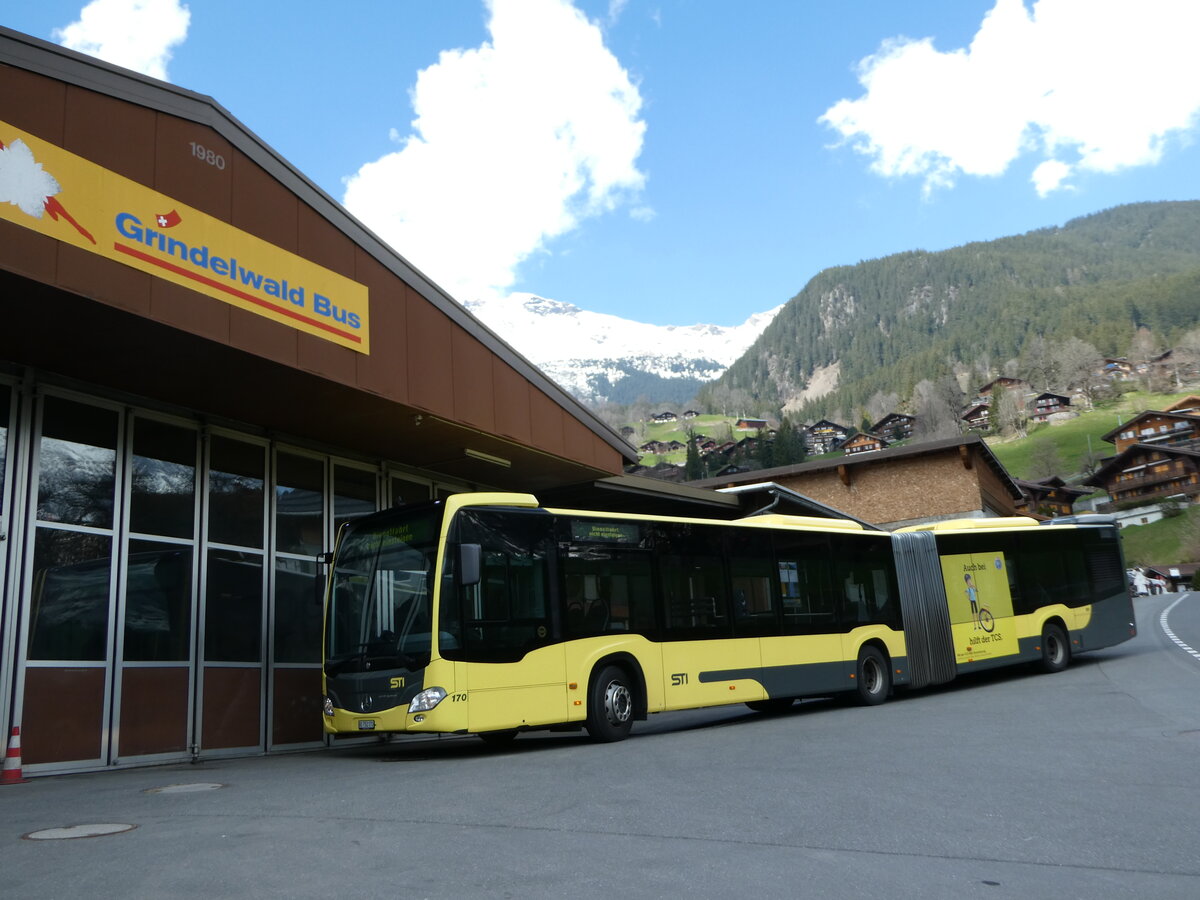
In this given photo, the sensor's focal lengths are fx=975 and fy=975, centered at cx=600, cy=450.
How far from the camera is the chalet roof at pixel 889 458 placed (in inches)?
1315

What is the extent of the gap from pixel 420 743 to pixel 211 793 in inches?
255

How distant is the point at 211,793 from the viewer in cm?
833

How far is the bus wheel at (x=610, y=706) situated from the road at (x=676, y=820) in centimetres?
30

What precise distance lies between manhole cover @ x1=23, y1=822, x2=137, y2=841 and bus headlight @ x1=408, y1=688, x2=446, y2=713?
3.84 meters

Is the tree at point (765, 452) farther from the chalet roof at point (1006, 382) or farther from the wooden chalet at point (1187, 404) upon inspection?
the chalet roof at point (1006, 382)

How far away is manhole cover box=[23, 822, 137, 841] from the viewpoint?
6176mm

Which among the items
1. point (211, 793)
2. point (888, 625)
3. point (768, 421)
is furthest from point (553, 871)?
point (768, 421)

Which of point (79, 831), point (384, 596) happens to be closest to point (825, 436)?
point (384, 596)

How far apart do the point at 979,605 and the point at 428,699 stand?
39.0ft

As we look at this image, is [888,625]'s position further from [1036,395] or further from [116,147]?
[1036,395]

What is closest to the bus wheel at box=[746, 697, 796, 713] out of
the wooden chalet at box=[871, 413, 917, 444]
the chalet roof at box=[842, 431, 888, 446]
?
the chalet roof at box=[842, 431, 888, 446]

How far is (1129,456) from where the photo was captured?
100688mm

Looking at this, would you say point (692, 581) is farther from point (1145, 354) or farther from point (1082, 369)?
point (1145, 354)

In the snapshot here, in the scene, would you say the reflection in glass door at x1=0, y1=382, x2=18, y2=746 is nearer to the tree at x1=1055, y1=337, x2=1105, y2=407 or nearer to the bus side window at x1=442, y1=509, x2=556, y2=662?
the bus side window at x1=442, y1=509, x2=556, y2=662
